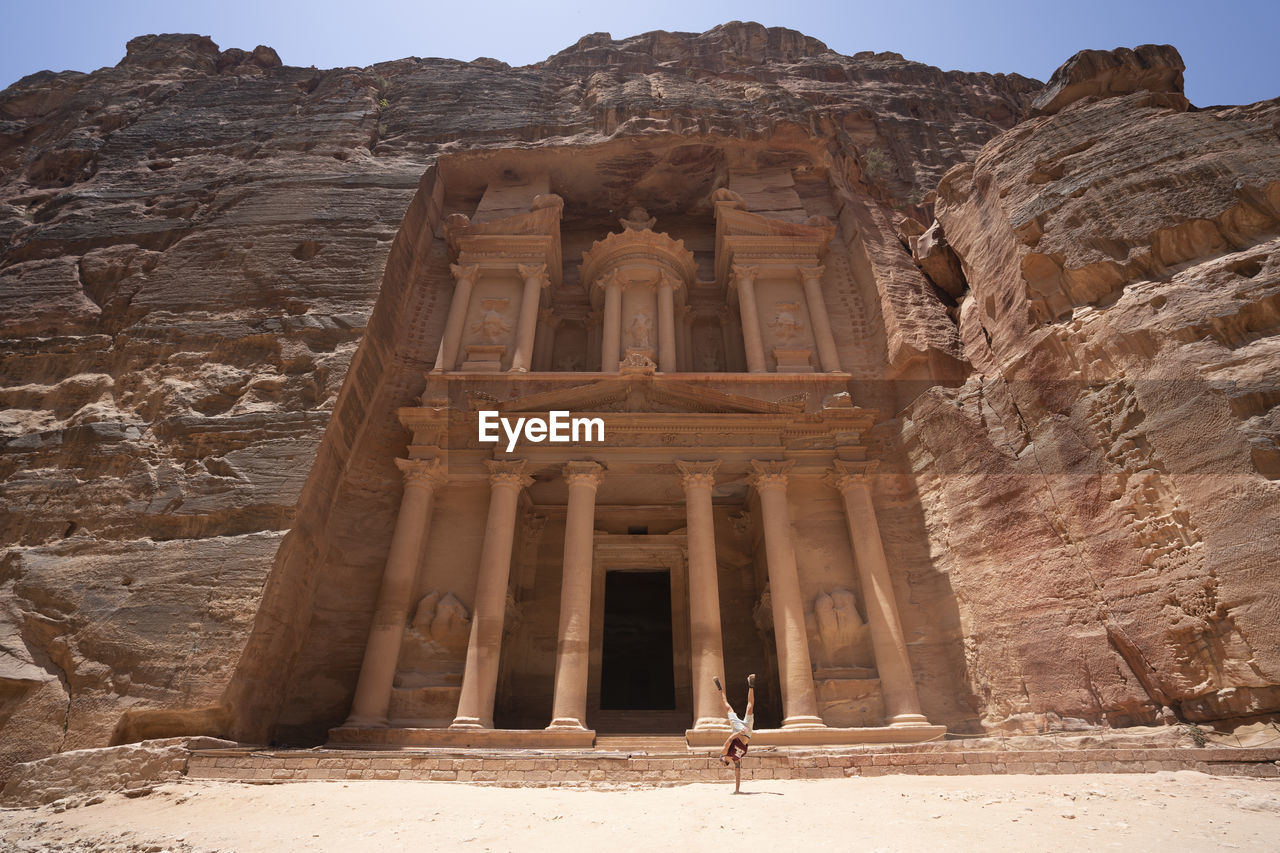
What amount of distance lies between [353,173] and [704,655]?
47.1ft

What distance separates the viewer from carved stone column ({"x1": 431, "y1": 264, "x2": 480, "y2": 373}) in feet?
52.1

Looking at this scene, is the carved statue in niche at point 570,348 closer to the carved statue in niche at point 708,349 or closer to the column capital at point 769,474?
the carved statue in niche at point 708,349

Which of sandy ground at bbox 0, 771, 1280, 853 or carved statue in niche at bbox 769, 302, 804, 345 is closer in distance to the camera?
sandy ground at bbox 0, 771, 1280, 853

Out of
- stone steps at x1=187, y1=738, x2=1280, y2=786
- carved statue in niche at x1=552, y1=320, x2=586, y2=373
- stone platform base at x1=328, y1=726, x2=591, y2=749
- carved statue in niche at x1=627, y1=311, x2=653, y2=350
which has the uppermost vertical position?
carved statue in niche at x1=552, y1=320, x2=586, y2=373

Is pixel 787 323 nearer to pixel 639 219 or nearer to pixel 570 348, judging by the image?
Answer: pixel 570 348

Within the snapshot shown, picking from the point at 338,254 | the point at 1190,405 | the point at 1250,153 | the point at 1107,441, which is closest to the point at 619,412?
the point at 338,254

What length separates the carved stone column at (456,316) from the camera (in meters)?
15.9

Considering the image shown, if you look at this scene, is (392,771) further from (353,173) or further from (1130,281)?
(353,173)

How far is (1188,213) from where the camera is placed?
10289 mm

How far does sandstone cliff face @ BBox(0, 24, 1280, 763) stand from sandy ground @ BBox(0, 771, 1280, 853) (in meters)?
2.34

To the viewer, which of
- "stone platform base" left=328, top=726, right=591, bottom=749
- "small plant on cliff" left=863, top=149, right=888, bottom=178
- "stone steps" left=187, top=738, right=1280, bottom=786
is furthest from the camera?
A: "small plant on cliff" left=863, top=149, right=888, bottom=178

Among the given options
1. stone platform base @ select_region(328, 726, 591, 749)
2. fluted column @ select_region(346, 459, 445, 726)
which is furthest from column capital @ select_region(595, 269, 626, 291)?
stone platform base @ select_region(328, 726, 591, 749)

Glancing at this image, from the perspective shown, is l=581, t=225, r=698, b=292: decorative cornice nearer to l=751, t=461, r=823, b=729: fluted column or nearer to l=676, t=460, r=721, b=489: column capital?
l=676, t=460, r=721, b=489: column capital

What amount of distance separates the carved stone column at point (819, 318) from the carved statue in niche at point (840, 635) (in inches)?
218
